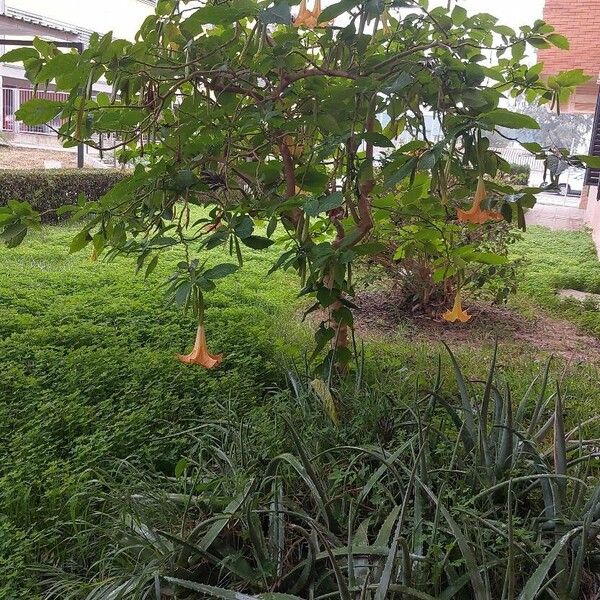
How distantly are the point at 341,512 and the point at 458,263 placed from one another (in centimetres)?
103

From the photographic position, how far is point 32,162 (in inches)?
448

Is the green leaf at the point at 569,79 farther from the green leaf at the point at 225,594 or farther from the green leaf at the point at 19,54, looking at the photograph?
the green leaf at the point at 225,594

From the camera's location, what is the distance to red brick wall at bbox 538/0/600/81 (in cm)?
892

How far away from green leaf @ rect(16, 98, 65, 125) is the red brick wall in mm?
8690

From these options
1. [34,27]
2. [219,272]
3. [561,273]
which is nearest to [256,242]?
[219,272]

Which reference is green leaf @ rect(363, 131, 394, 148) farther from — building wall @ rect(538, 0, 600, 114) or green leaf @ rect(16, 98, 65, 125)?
building wall @ rect(538, 0, 600, 114)

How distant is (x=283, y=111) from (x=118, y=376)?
1.49 meters

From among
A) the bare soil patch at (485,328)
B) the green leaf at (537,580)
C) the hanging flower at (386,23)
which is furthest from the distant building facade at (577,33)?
the green leaf at (537,580)

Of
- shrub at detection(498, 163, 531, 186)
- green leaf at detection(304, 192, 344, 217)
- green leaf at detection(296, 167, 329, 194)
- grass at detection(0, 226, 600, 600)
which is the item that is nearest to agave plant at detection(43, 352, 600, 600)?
grass at detection(0, 226, 600, 600)

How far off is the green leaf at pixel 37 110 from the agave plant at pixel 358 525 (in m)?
0.98

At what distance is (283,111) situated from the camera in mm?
1865

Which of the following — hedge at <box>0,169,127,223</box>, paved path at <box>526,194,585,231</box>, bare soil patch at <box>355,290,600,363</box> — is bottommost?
bare soil patch at <box>355,290,600,363</box>

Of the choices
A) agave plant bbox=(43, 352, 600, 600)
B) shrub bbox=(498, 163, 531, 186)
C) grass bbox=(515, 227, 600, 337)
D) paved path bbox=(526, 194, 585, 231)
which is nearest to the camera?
agave plant bbox=(43, 352, 600, 600)

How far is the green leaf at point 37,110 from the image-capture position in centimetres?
160
